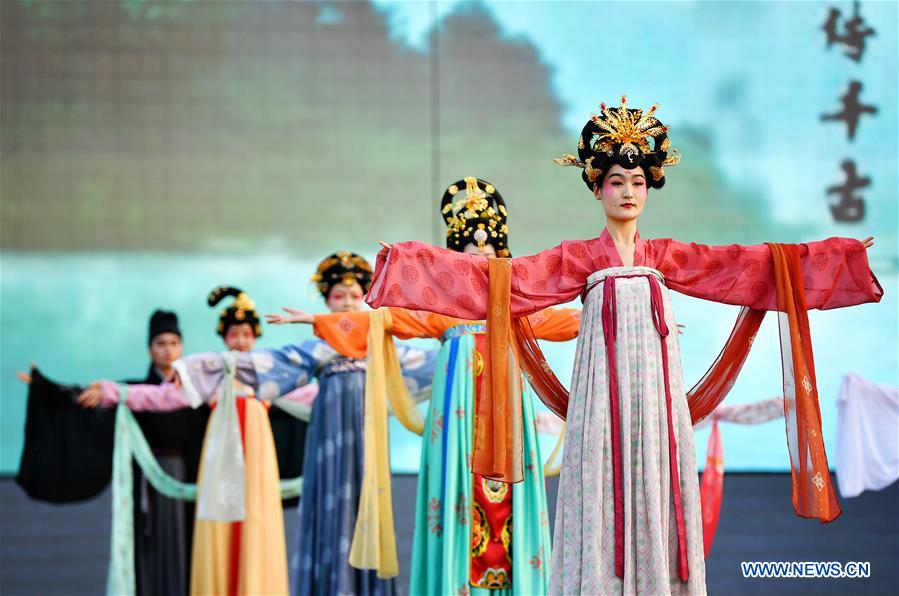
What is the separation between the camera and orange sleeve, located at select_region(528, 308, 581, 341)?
16.8ft

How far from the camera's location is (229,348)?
6727 mm

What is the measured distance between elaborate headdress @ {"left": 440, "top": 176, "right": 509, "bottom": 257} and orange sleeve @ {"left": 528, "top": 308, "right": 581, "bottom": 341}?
26 cm

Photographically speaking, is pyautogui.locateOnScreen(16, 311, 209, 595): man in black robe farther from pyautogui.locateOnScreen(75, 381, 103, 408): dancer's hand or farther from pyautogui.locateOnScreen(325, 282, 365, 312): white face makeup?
pyautogui.locateOnScreen(325, 282, 365, 312): white face makeup

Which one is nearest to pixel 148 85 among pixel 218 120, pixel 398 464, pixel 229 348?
pixel 218 120

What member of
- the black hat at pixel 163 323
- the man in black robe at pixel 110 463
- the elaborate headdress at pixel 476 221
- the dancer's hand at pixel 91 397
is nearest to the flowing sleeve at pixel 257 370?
the dancer's hand at pixel 91 397

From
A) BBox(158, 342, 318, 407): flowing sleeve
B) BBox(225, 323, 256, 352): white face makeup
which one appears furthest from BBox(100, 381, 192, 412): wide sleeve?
Result: BBox(158, 342, 318, 407): flowing sleeve

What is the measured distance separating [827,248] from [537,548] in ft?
4.69

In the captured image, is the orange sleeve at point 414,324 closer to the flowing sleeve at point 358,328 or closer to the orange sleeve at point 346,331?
the flowing sleeve at point 358,328

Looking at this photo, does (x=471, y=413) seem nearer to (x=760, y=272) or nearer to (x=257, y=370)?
(x=760, y=272)

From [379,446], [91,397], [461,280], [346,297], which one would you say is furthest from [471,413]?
[91,397]

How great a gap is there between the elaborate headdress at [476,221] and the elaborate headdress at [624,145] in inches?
33.0

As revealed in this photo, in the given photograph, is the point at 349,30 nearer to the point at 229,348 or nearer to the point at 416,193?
the point at 416,193

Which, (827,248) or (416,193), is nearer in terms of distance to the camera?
(827,248)

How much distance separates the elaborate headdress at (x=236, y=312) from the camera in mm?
6641
